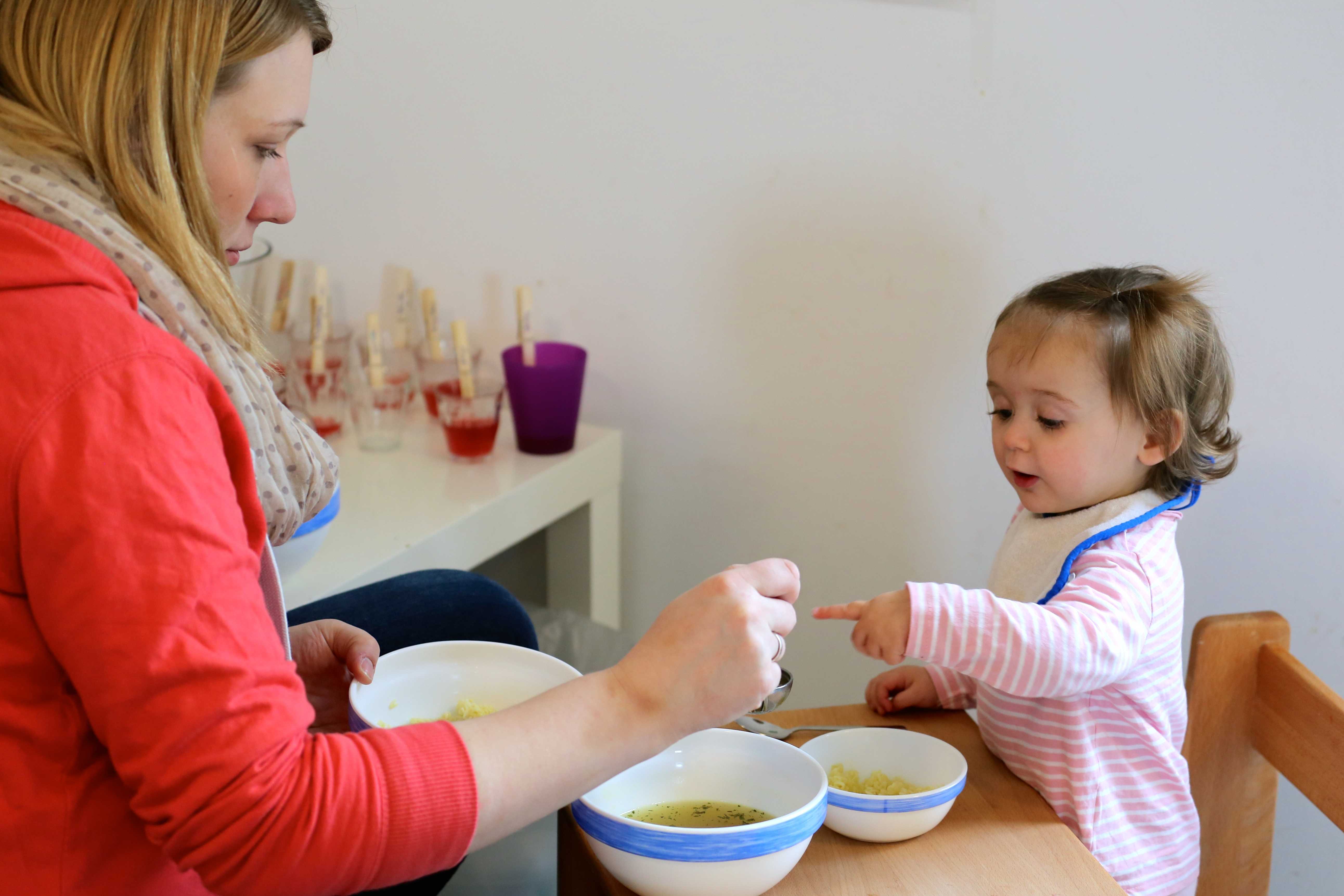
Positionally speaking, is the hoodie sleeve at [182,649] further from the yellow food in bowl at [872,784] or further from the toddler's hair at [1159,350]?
the toddler's hair at [1159,350]

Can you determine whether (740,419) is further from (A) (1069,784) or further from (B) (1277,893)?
(B) (1277,893)

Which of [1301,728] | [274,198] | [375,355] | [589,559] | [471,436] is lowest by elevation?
[589,559]

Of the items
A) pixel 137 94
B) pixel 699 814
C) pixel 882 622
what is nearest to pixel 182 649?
pixel 137 94

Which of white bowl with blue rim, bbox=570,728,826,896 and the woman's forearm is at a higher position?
the woman's forearm

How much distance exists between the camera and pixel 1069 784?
989 millimetres

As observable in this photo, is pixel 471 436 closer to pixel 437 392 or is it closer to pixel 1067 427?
pixel 437 392

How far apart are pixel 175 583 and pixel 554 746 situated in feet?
0.82

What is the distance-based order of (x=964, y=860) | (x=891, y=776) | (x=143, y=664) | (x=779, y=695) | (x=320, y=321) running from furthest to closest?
(x=320, y=321) < (x=779, y=695) < (x=891, y=776) < (x=964, y=860) < (x=143, y=664)

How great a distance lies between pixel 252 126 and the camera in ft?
2.56

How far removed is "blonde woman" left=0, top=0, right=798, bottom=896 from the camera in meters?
0.59

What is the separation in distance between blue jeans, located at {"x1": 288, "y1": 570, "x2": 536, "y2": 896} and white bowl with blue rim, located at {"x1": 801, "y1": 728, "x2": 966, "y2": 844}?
345 mm

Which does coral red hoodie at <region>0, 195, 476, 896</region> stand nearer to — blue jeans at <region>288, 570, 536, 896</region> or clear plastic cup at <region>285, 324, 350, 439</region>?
blue jeans at <region>288, 570, 536, 896</region>

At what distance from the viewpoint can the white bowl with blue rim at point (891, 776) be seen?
0.86 meters

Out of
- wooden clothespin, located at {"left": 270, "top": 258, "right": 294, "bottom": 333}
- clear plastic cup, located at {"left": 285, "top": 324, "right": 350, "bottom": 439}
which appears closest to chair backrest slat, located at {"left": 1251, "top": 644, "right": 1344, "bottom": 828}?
clear plastic cup, located at {"left": 285, "top": 324, "right": 350, "bottom": 439}
